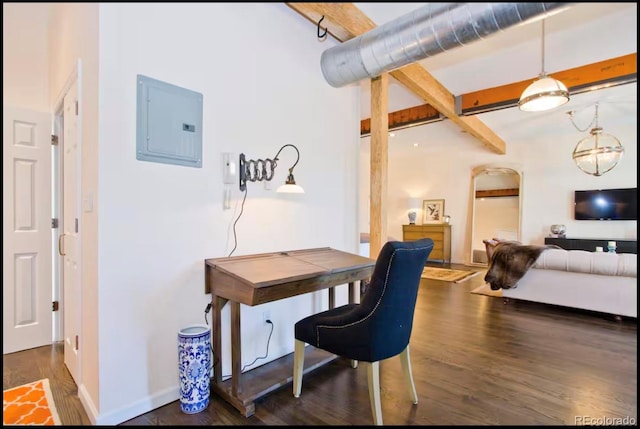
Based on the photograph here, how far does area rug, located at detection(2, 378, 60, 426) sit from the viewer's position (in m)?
1.81

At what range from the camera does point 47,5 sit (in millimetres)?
2428

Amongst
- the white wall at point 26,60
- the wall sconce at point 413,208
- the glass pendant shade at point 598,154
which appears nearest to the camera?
the white wall at point 26,60

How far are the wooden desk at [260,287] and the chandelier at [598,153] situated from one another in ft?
15.8

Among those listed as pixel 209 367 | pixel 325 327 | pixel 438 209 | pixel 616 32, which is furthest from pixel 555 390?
pixel 438 209

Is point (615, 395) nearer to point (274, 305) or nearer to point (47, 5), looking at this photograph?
point (274, 305)

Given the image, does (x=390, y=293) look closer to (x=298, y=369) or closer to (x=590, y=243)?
(x=298, y=369)

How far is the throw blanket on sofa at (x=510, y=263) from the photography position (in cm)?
406

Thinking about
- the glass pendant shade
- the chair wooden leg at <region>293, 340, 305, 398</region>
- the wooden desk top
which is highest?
the glass pendant shade

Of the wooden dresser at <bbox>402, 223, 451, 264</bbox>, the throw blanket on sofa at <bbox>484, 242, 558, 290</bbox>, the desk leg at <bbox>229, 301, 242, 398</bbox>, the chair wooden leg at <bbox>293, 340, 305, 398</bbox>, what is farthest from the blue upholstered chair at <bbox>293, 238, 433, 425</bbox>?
the wooden dresser at <bbox>402, 223, 451, 264</bbox>

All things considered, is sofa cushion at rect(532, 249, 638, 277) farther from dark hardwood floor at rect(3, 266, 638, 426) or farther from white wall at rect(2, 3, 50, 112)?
white wall at rect(2, 3, 50, 112)

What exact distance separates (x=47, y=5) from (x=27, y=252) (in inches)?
76.7

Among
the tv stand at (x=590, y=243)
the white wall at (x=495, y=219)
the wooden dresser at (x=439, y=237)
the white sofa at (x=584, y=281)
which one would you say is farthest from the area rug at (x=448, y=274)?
the tv stand at (x=590, y=243)

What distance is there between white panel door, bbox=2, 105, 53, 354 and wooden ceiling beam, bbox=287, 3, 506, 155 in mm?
2445

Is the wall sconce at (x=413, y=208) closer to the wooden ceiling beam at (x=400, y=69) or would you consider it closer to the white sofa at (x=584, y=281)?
the wooden ceiling beam at (x=400, y=69)
